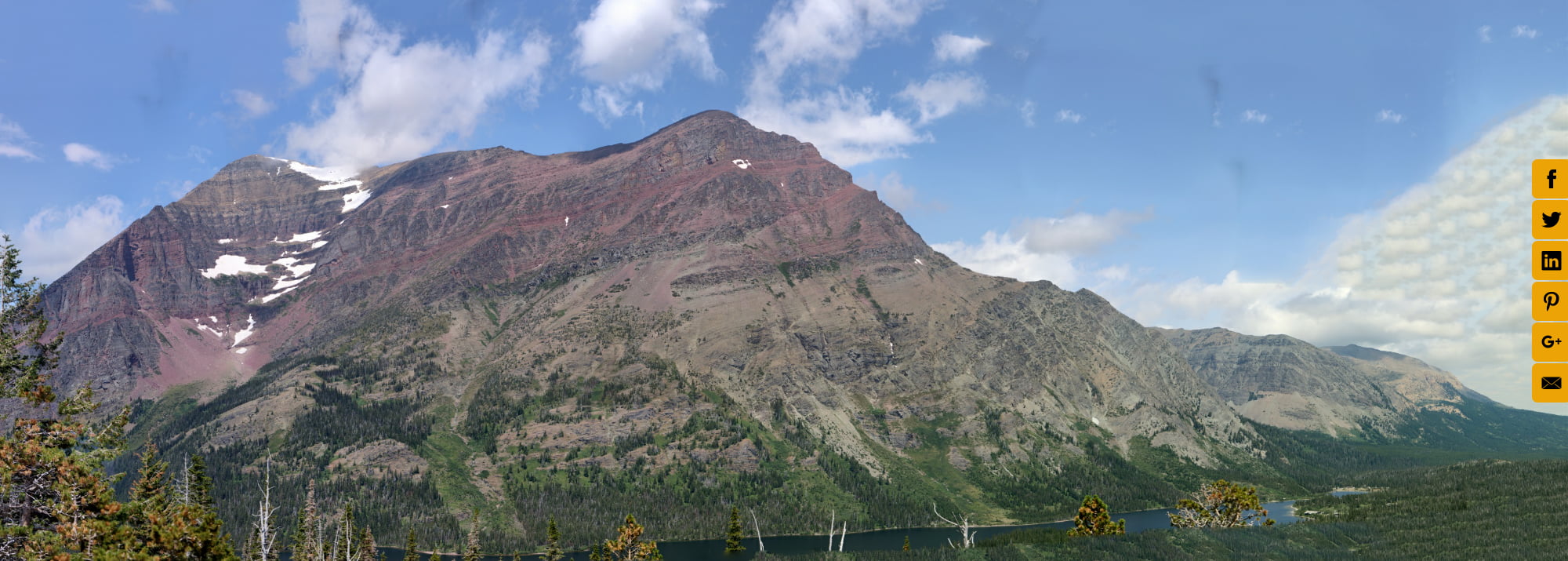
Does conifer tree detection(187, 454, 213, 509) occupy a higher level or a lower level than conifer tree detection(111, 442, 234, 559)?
lower

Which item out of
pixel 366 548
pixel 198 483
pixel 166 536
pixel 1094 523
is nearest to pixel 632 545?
pixel 366 548

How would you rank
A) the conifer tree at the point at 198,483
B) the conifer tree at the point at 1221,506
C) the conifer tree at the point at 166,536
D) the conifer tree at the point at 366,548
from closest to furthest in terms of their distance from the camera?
the conifer tree at the point at 166,536 → the conifer tree at the point at 198,483 → the conifer tree at the point at 366,548 → the conifer tree at the point at 1221,506

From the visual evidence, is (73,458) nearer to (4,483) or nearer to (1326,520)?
(4,483)

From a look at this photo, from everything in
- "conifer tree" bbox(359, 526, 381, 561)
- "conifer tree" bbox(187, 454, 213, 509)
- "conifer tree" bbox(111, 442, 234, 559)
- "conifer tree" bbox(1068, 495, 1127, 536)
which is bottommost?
"conifer tree" bbox(359, 526, 381, 561)

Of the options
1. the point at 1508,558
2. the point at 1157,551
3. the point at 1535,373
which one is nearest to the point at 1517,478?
the point at 1508,558

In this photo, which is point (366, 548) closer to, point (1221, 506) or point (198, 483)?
point (198, 483)

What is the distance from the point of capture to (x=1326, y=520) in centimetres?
16662

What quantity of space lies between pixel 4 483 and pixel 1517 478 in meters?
211

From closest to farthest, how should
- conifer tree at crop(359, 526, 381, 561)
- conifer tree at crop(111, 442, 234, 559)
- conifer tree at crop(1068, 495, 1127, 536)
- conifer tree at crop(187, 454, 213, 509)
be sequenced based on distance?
1. conifer tree at crop(111, 442, 234, 559)
2. conifer tree at crop(187, 454, 213, 509)
3. conifer tree at crop(359, 526, 381, 561)
4. conifer tree at crop(1068, 495, 1127, 536)

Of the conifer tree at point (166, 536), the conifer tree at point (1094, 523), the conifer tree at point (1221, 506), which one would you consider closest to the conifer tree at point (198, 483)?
the conifer tree at point (166, 536)

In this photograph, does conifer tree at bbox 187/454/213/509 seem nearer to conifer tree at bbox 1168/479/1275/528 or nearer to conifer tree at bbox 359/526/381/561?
conifer tree at bbox 359/526/381/561

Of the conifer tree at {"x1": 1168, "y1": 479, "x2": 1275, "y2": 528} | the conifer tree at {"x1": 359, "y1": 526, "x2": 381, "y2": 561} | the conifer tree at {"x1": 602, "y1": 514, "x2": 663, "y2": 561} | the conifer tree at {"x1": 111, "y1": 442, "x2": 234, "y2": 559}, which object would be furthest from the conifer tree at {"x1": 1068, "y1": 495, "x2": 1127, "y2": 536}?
the conifer tree at {"x1": 111, "y1": 442, "x2": 234, "y2": 559}

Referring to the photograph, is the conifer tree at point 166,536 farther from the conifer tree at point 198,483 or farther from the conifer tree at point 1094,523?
the conifer tree at point 1094,523

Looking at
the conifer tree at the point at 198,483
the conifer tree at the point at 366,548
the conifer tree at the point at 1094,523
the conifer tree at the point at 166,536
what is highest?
the conifer tree at the point at 166,536
